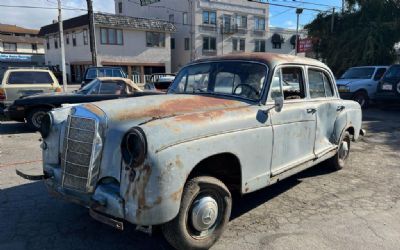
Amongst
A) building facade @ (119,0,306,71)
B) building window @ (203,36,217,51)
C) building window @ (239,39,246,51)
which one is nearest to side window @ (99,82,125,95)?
building facade @ (119,0,306,71)

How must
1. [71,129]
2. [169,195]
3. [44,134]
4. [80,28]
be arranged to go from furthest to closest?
[80,28], [44,134], [71,129], [169,195]

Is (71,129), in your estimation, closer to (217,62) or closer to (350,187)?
(217,62)

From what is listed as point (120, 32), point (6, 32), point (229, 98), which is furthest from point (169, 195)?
point (6, 32)

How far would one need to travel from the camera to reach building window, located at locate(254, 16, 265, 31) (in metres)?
47.2

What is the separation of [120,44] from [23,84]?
2575 cm

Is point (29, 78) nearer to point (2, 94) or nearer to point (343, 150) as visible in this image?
point (2, 94)

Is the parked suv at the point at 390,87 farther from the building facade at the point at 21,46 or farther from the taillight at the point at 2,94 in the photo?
the building facade at the point at 21,46

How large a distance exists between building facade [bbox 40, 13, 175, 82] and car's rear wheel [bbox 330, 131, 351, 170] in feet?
100

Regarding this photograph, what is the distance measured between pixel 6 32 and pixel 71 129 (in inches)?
3179

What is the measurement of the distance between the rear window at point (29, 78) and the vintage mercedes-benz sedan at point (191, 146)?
25.4 ft

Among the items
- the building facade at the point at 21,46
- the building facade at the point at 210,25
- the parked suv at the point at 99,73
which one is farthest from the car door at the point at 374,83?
the building facade at the point at 21,46

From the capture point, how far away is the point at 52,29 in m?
40.4

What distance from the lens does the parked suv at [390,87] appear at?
41.2 ft

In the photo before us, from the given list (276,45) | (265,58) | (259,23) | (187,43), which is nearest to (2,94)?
(265,58)
